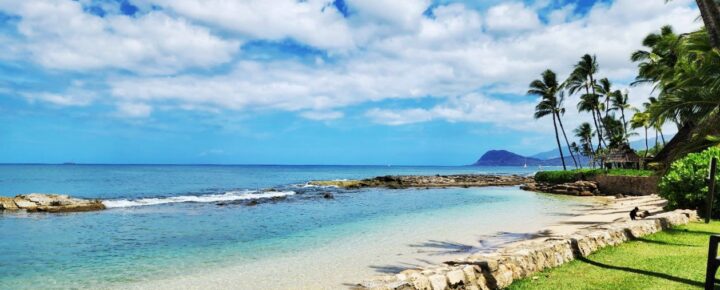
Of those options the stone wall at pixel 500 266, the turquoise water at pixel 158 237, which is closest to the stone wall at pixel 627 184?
the turquoise water at pixel 158 237

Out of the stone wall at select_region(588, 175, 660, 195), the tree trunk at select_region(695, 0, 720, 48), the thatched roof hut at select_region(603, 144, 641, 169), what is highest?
the tree trunk at select_region(695, 0, 720, 48)

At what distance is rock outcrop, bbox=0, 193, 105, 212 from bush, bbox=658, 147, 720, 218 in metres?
27.9

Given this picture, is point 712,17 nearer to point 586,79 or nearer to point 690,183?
point 690,183

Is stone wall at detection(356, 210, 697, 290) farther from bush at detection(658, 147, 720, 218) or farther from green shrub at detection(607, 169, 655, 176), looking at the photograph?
green shrub at detection(607, 169, 655, 176)

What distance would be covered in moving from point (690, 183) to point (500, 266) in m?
10.7

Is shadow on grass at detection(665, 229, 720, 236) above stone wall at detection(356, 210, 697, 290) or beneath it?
above

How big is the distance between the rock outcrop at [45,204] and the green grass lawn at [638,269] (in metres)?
26.0

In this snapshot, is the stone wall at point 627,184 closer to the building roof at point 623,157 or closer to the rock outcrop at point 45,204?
the building roof at point 623,157

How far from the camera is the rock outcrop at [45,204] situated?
25.4m

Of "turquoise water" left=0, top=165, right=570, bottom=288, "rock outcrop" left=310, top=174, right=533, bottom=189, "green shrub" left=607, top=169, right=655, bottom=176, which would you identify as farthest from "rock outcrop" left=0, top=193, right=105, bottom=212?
"green shrub" left=607, top=169, right=655, bottom=176

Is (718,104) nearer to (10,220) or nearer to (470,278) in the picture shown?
(470,278)

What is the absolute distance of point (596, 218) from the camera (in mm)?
19688

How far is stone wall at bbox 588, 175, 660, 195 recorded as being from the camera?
3073 cm

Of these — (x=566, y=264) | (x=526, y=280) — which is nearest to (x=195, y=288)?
(x=526, y=280)
